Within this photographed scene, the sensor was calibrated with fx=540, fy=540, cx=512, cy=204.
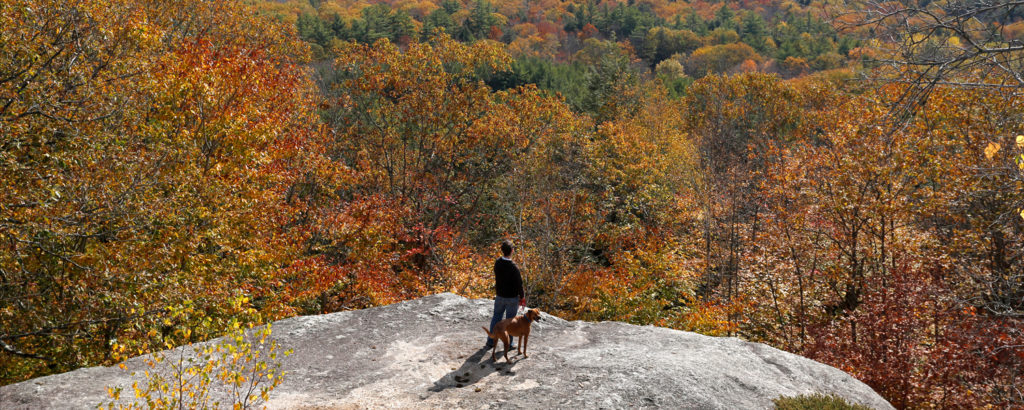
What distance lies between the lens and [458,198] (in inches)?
1117

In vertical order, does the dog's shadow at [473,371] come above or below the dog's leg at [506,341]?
Answer: below

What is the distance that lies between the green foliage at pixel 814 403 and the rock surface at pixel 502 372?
25 cm

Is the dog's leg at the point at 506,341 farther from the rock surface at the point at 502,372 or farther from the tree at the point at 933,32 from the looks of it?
the tree at the point at 933,32

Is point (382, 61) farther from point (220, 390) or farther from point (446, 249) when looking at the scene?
point (220, 390)

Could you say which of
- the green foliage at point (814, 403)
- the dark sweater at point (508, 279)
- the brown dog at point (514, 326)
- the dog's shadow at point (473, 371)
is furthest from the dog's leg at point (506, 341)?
the green foliage at point (814, 403)

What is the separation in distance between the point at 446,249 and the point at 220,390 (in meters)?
15.8

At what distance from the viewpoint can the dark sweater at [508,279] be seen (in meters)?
8.53

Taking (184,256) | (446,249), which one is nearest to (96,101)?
(184,256)

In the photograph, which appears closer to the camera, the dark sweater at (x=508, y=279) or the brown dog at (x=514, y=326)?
the brown dog at (x=514, y=326)

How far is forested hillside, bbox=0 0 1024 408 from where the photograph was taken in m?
8.90

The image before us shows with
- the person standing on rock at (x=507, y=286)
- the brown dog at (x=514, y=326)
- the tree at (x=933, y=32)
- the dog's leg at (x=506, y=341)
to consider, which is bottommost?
the dog's leg at (x=506, y=341)

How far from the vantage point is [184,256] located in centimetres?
1301

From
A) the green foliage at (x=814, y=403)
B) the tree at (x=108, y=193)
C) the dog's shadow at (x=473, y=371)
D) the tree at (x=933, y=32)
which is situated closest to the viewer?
the tree at (x=933, y=32)

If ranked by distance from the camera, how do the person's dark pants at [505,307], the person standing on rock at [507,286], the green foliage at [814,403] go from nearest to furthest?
the green foliage at [814,403]
the person standing on rock at [507,286]
the person's dark pants at [505,307]
